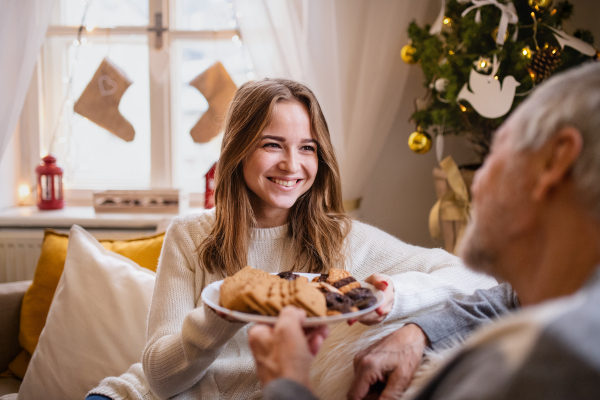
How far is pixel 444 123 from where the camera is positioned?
72.4 inches

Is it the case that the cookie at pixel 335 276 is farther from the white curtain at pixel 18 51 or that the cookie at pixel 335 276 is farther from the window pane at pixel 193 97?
→ the white curtain at pixel 18 51

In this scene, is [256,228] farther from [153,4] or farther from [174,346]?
[153,4]

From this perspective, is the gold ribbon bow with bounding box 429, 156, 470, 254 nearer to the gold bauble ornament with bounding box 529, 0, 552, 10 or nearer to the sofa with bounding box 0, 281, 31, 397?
the gold bauble ornament with bounding box 529, 0, 552, 10

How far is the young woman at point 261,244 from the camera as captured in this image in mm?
1172

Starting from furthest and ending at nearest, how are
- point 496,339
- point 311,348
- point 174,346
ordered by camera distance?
point 174,346 < point 311,348 < point 496,339

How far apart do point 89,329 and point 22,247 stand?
3.37 ft

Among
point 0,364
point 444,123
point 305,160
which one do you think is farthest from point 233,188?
point 0,364

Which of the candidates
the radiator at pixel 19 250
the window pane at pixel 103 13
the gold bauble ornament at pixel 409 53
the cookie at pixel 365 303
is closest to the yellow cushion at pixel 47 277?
the radiator at pixel 19 250

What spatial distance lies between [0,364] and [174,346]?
1062mm

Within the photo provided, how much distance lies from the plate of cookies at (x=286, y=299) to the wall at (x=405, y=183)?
4.85 ft

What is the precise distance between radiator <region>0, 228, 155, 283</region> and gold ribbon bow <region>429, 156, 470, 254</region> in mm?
1312

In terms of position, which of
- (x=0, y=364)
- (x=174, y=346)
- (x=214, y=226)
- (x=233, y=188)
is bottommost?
(x=0, y=364)

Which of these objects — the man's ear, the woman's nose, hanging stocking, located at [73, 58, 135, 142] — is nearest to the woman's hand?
the woman's nose

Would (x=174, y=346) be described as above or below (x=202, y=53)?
below
